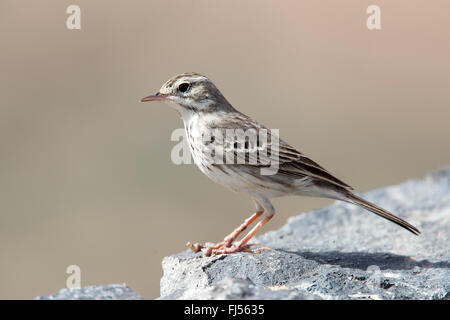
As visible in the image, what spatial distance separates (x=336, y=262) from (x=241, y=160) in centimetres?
146

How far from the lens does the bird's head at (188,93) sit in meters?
7.23

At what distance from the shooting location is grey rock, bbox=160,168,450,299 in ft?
18.8

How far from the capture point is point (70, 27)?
754 inches

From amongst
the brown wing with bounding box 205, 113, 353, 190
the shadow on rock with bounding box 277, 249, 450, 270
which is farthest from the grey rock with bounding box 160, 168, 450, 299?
the brown wing with bounding box 205, 113, 353, 190

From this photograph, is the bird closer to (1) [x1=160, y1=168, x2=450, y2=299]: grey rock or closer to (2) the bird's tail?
(2) the bird's tail

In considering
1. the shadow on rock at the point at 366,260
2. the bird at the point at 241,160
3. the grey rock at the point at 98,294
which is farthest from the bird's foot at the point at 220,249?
the grey rock at the point at 98,294

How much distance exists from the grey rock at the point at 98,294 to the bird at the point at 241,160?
1350mm

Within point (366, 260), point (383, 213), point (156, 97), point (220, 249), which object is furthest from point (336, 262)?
point (156, 97)

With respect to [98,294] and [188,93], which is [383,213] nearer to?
[188,93]

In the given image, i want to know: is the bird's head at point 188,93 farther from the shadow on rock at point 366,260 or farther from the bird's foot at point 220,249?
the shadow on rock at point 366,260

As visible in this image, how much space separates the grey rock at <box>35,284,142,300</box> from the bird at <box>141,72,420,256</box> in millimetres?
1350

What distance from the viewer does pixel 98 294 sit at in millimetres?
5363
